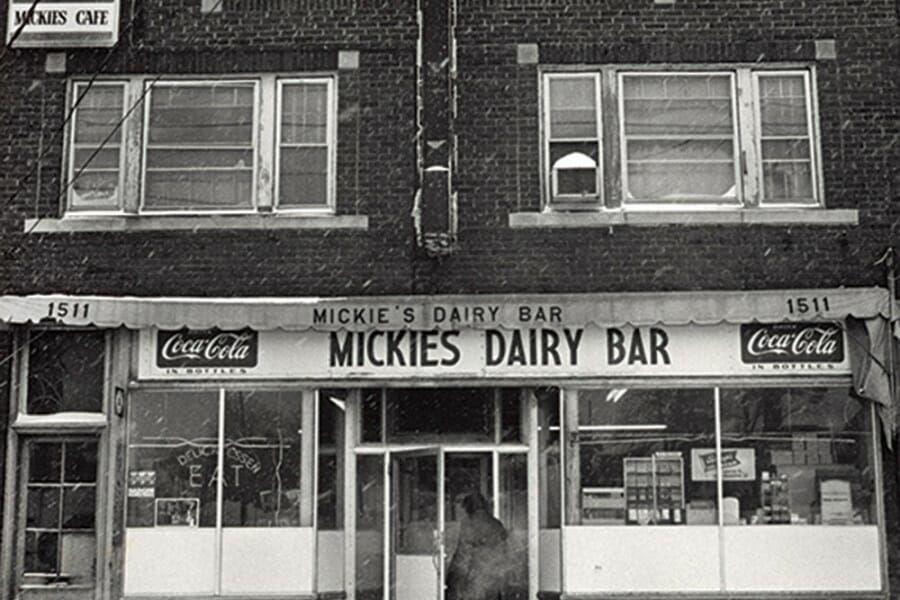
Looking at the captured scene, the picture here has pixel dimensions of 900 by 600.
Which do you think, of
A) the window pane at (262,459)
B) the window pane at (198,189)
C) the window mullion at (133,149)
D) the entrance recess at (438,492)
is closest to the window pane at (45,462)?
the window pane at (262,459)

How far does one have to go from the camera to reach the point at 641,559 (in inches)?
497

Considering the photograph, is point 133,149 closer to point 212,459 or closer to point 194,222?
point 194,222

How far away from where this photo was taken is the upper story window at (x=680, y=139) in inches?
528

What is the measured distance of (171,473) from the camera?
13.0 metres

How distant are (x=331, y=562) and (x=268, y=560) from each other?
679mm

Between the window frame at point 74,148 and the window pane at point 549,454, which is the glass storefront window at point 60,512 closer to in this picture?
the window frame at point 74,148

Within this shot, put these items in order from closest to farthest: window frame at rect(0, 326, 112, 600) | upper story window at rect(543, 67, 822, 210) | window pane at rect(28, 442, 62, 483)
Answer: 1. window frame at rect(0, 326, 112, 600)
2. window pane at rect(28, 442, 62, 483)
3. upper story window at rect(543, 67, 822, 210)

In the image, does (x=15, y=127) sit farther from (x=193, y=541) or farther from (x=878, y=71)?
(x=878, y=71)

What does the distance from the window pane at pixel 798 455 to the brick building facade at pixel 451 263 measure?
0.10ft

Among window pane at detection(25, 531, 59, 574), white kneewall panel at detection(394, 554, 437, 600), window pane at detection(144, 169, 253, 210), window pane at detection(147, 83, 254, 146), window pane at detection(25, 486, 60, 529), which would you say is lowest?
white kneewall panel at detection(394, 554, 437, 600)

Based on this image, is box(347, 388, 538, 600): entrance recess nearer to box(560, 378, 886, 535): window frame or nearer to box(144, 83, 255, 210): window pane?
box(560, 378, 886, 535): window frame

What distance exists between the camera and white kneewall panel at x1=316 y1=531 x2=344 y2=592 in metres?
12.8

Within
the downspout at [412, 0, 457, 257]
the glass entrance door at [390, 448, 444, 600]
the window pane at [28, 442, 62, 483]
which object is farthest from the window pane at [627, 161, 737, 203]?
the window pane at [28, 442, 62, 483]

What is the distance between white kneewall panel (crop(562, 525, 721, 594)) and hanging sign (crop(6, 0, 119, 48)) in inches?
306
